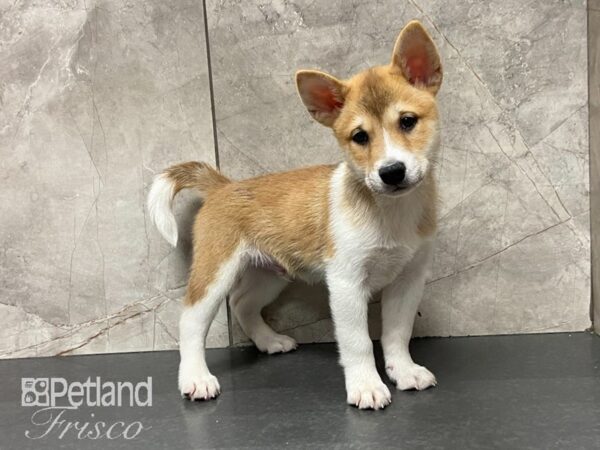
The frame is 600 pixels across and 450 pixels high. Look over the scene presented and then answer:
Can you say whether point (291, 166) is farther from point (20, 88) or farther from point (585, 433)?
point (585, 433)

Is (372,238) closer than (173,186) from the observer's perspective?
Yes

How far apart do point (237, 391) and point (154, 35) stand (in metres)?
1.38

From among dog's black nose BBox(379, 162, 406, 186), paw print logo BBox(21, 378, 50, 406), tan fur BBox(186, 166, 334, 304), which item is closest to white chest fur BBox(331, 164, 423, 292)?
tan fur BBox(186, 166, 334, 304)

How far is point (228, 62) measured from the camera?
2287mm

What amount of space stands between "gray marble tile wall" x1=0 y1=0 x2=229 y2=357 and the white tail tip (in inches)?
7.8

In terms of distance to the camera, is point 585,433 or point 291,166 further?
point 291,166

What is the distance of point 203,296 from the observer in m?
2.06

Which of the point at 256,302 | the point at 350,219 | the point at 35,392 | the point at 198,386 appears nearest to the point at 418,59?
the point at 350,219

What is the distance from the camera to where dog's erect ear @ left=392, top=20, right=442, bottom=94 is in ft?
5.66

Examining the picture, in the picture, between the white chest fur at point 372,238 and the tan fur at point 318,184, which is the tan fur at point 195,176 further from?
the white chest fur at point 372,238

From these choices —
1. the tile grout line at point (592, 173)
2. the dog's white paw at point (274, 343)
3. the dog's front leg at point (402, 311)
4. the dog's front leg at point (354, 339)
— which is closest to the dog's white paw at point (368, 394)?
the dog's front leg at point (354, 339)

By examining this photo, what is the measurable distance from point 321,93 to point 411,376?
94cm

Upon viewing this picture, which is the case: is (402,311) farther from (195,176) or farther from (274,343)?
(195,176)

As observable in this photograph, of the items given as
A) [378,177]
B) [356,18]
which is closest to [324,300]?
[378,177]
